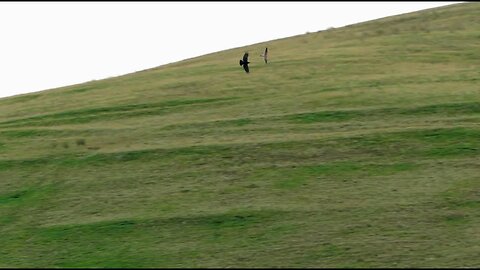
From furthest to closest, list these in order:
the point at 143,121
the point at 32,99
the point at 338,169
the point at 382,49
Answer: the point at 382,49
the point at 32,99
the point at 143,121
the point at 338,169

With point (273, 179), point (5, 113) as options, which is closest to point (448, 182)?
point (273, 179)

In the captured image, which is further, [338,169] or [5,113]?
[5,113]

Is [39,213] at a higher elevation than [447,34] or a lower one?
lower

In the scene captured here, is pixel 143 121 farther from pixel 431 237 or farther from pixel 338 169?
pixel 431 237

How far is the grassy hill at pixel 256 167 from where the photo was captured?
71.0 ft

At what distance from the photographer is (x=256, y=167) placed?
93.6 feet

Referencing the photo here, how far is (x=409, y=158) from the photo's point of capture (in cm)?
2850

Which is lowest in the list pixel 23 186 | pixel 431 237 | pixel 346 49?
pixel 431 237

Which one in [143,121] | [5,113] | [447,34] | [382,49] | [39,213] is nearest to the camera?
[39,213]

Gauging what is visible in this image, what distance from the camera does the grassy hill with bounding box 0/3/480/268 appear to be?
2164 cm

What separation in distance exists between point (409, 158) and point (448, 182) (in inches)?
119

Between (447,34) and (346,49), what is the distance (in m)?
8.03

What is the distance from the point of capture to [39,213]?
25578 mm

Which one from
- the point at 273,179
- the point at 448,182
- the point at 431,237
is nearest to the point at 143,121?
the point at 273,179
